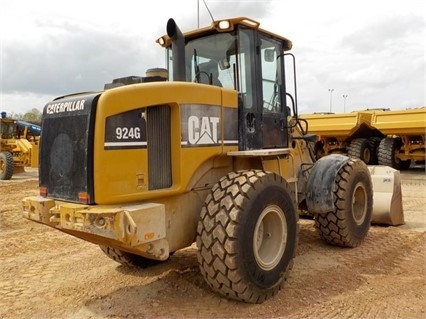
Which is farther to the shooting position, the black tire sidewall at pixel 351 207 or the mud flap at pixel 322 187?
the black tire sidewall at pixel 351 207

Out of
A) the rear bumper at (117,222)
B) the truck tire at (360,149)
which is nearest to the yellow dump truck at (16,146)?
the truck tire at (360,149)

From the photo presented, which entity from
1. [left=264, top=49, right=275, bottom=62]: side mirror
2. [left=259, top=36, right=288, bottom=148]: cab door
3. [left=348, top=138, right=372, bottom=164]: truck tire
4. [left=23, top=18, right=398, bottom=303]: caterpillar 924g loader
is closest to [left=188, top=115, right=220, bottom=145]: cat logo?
[left=23, top=18, right=398, bottom=303]: caterpillar 924g loader

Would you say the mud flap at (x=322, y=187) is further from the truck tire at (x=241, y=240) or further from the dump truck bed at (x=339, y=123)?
the dump truck bed at (x=339, y=123)

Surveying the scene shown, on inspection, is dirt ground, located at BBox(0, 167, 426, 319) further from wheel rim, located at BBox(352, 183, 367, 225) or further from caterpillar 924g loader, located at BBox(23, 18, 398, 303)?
wheel rim, located at BBox(352, 183, 367, 225)

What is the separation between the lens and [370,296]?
3.85 meters

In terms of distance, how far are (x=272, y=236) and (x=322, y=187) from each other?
1.31 metres

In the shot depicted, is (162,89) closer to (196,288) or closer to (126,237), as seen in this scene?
(126,237)

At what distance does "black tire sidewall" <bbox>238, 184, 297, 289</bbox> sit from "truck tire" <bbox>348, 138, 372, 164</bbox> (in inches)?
459

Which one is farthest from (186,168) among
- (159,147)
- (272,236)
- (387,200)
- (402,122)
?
(402,122)

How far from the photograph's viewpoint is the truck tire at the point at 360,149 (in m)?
15.0

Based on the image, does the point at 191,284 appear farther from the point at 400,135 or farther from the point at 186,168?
the point at 400,135

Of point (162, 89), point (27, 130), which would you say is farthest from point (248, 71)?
point (27, 130)

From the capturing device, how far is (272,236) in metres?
4.02

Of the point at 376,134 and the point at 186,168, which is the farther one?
the point at 376,134
